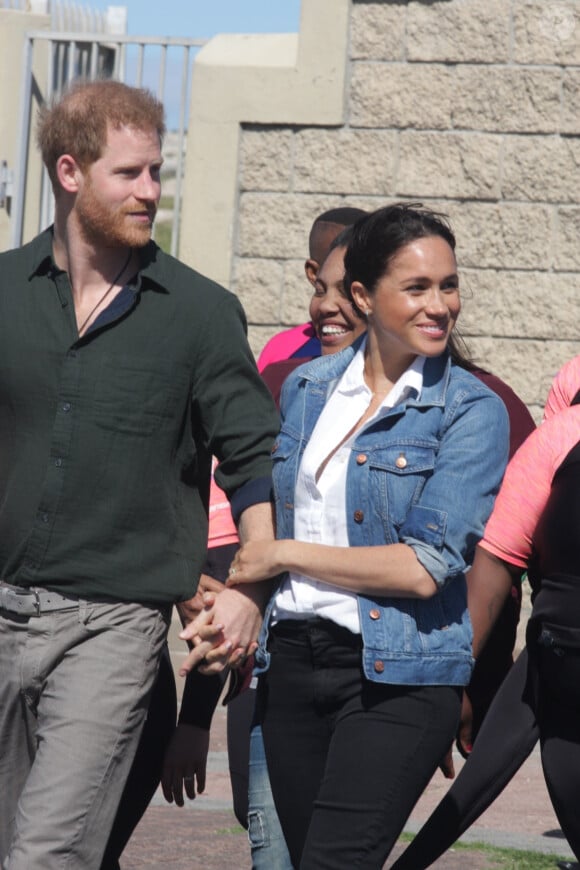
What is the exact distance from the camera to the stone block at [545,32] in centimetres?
855

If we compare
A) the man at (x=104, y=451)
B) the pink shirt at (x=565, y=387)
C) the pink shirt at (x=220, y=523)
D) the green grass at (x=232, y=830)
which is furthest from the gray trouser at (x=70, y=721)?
the green grass at (x=232, y=830)

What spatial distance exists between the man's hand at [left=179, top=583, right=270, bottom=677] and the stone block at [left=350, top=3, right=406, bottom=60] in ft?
18.2

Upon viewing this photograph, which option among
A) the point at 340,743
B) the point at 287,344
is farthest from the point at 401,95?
the point at 340,743

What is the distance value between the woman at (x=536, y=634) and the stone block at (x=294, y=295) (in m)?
5.12

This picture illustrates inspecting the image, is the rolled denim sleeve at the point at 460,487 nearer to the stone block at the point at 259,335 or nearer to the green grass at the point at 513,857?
the green grass at the point at 513,857

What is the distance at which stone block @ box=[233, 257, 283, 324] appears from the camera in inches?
353

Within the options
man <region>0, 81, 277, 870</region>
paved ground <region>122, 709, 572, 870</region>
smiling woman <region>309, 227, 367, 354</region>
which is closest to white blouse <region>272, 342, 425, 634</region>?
man <region>0, 81, 277, 870</region>

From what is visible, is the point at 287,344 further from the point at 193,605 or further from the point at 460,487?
the point at 460,487

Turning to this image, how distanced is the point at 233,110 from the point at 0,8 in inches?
71.2

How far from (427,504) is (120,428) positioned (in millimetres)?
745

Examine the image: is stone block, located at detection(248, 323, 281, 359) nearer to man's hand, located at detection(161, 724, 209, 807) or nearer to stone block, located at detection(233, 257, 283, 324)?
stone block, located at detection(233, 257, 283, 324)

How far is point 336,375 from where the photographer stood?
157 inches

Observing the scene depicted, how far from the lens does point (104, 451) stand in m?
3.72

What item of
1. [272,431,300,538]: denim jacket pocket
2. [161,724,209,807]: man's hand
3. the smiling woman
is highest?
the smiling woman
